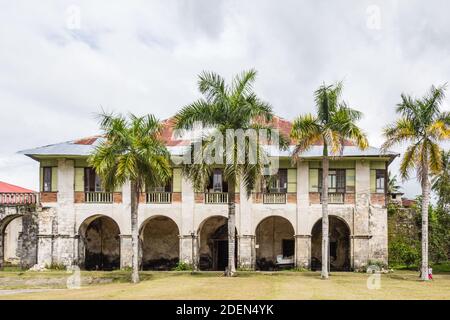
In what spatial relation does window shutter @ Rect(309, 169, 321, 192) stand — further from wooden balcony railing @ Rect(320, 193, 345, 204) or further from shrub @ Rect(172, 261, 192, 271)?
shrub @ Rect(172, 261, 192, 271)

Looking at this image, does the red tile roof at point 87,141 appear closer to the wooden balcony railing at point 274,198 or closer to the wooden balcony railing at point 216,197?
the wooden balcony railing at point 216,197

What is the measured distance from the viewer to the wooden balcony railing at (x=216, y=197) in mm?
32125

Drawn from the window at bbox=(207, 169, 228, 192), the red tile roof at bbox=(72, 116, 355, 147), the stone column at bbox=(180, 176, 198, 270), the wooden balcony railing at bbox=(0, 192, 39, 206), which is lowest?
the stone column at bbox=(180, 176, 198, 270)

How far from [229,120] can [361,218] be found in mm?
10961

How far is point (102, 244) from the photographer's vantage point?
3466cm

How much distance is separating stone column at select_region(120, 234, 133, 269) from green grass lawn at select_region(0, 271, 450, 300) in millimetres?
3168

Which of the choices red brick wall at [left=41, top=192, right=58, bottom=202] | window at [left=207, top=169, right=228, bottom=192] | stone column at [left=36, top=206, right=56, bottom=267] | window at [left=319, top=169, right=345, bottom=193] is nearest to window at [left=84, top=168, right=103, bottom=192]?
red brick wall at [left=41, top=192, right=58, bottom=202]

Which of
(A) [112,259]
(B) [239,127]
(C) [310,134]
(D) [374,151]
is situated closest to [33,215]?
(A) [112,259]

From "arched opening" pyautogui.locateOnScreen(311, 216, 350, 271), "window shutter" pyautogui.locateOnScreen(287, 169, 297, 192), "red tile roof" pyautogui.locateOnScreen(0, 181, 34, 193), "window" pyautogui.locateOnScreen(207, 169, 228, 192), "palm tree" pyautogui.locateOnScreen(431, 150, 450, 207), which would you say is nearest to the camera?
"window shutter" pyautogui.locateOnScreen(287, 169, 297, 192)

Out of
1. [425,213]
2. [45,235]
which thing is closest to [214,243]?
[45,235]

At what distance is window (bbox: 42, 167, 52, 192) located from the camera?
106 feet

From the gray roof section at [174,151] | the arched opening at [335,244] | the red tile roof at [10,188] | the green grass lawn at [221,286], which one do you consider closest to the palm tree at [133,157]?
the green grass lawn at [221,286]

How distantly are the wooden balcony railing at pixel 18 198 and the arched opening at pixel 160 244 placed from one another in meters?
6.60

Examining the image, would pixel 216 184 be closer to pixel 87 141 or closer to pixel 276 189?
pixel 276 189
